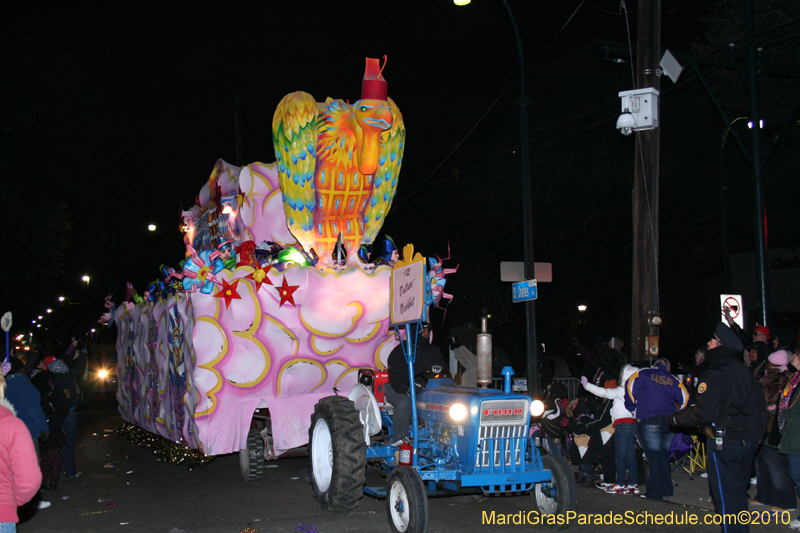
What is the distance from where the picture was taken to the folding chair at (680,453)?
29.5 ft

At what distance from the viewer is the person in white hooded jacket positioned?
28.2 feet

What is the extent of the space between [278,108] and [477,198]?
17.7 meters

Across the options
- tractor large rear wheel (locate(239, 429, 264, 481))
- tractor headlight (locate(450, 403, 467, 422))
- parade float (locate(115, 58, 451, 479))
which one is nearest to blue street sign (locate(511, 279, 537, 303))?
parade float (locate(115, 58, 451, 479))

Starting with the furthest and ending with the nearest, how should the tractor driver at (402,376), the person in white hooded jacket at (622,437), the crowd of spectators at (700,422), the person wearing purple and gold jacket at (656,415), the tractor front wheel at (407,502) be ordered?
1. the person in white hooded jacket at (622,437)
2. the person wearing purple and gold jacket at (656,415)
3. the tractor driver at (402,376)
4. the crowd of spectators at (700,422)
5. the tractor front wheel at (407,502)

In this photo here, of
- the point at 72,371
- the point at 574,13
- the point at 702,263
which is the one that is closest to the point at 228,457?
the point at 72,371

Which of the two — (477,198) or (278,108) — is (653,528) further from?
(477,198)

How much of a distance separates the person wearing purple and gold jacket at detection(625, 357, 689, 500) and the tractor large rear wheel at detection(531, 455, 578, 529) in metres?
1.92

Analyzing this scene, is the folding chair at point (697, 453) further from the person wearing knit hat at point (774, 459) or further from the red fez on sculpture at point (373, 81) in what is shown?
the red fez on sculpture at point (373, 81)

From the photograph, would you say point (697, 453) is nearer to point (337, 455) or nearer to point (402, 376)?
point (402, 376)

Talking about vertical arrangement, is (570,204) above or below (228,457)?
above

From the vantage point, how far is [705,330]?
93.0ft

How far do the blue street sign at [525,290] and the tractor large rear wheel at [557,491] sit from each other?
4958mm

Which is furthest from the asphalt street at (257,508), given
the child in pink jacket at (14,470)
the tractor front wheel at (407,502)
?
the child in pink jacket at (14,470)

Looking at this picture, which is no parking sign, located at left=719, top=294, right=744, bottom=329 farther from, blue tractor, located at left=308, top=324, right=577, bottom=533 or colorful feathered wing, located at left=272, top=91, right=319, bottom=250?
colorful feathered wing, located at left=272, top=91, right=319, bottom=250
